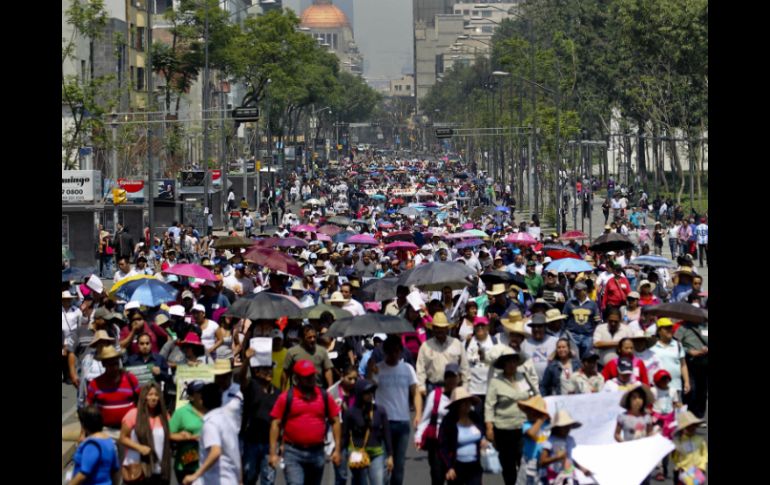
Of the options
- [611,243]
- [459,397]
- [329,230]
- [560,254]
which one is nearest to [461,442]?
[459,397]

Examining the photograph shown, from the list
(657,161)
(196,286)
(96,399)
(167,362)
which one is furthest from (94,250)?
(657,161)

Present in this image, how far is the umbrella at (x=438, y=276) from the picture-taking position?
22.3m

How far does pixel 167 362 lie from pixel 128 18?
215 ft

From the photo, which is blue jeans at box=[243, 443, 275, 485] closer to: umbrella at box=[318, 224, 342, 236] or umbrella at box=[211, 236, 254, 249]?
umbrella at box=[211, 236, 254, 249]

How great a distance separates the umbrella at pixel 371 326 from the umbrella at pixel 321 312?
1.96 metres

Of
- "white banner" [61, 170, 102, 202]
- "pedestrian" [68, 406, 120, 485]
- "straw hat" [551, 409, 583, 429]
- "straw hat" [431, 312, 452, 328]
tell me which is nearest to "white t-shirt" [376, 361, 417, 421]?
"straw hat" [431, 312, 452, 328]

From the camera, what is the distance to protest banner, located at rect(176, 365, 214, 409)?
1441cm

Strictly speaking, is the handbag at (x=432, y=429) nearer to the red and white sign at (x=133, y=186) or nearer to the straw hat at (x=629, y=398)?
the straw hat at (x=629, y=398)

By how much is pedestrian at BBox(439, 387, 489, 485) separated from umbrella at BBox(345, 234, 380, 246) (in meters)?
22.9

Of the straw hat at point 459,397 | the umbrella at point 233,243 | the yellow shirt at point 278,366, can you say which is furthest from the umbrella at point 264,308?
the umbrella at point 233,243

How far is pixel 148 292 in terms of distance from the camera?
20703mm

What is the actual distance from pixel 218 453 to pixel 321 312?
657 centimetres

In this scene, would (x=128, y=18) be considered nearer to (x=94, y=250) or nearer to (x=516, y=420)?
(x=94, y=250)
